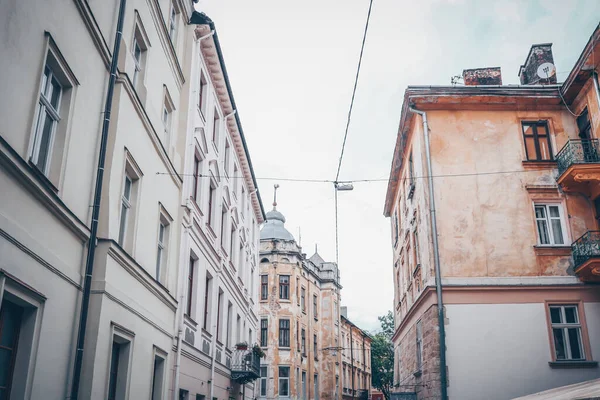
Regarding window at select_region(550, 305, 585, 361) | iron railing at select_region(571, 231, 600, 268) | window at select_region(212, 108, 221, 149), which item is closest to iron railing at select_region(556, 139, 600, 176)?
iron railing at select_region(571, 231, 600, 268)

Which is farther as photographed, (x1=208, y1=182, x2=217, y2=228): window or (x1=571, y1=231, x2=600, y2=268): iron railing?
(x1=208, y1=182, x2=217, y2=228): window

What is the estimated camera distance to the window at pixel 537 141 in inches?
773

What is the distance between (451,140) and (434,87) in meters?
1.94

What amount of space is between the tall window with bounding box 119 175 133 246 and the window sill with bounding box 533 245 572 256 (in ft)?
42.8

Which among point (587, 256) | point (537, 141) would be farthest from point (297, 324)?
point (587, 256)

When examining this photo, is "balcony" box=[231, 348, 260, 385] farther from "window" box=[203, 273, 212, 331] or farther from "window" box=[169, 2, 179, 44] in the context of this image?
"window" box=[169, 2, 179, 44]

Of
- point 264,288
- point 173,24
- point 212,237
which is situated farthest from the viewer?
point 264,288

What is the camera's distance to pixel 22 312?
7539 millimetres

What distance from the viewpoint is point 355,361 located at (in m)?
62.1

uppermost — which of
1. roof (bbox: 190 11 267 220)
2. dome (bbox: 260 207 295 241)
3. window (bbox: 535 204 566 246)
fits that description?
dome (bbox: 260 207 295 241)

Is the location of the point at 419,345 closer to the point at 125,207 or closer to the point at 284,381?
the point at 125,207

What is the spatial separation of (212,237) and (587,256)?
11.9 metres

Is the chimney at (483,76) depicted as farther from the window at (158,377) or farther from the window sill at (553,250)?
the window at (158,377)

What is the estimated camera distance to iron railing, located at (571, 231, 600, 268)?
682 inches
